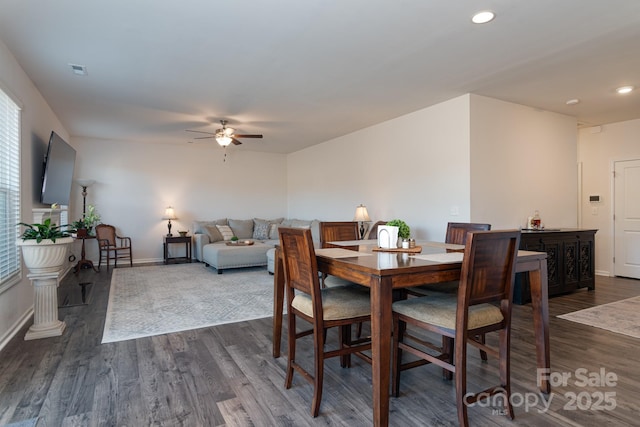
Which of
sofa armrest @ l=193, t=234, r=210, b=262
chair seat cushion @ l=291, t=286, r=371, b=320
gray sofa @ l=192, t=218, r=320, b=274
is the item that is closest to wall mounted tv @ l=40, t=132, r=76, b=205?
gray sofa @ l=192, t=218, r=320, b=274

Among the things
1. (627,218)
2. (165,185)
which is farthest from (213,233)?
(627,218)

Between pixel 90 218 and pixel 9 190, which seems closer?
pixel 9 190

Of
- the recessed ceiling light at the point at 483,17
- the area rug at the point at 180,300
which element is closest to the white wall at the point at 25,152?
the area rug at the point at 180,300

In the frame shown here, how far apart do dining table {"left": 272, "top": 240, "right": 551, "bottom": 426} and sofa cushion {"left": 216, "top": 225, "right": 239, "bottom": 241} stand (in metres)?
5.33

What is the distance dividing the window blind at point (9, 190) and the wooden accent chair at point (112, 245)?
3.43 metres

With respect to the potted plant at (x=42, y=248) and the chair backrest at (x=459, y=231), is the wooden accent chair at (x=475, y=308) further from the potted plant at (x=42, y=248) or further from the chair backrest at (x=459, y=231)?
the potted plant at (x=42, y=248)

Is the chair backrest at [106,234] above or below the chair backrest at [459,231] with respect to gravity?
below

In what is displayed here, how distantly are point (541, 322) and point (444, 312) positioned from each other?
72 cm

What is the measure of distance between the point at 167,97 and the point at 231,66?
52.7 inches

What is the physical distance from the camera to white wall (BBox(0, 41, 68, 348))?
9.76ft

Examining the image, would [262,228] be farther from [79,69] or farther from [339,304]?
[339,304]

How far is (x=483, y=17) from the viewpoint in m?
2.57

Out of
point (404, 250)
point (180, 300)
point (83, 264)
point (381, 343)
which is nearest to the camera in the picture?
point (381, 343)

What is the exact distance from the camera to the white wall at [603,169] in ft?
18.4
